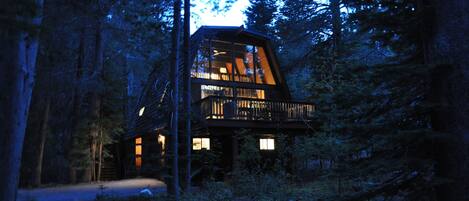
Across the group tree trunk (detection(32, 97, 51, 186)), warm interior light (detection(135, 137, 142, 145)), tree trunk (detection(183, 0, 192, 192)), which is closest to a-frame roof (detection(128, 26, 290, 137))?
warm interior light (detection(135, 137, 142, 145))

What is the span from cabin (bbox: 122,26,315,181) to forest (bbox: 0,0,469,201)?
11 centimetres

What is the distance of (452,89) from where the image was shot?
11.7 feet

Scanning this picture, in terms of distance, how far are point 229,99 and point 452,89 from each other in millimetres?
11634

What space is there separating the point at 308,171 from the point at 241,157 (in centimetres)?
312

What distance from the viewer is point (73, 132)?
17922mm

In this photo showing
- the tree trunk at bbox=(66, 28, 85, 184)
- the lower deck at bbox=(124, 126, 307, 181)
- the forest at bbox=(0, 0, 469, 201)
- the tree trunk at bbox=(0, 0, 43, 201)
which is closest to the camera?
the forest at bbox=(0, 0, 469, 201)

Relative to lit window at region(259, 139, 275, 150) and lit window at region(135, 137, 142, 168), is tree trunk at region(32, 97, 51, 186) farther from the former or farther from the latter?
lit window at region(259, 139, 275, 150)

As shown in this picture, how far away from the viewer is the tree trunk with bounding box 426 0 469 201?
3494mm

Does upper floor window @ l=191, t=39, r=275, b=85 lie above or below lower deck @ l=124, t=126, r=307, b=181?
above

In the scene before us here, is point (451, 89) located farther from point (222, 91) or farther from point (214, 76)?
point (214, 76)

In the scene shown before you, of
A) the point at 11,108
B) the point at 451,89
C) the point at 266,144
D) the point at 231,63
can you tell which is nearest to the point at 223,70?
the point at 231,63

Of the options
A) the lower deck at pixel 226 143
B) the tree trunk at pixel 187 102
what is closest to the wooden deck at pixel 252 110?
the lower deck at pixel 226 143

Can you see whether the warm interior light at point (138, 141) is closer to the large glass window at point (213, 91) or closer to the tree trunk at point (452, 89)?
the large glass window at point (213, 91)

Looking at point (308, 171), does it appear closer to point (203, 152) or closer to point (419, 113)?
point (203, 152)
